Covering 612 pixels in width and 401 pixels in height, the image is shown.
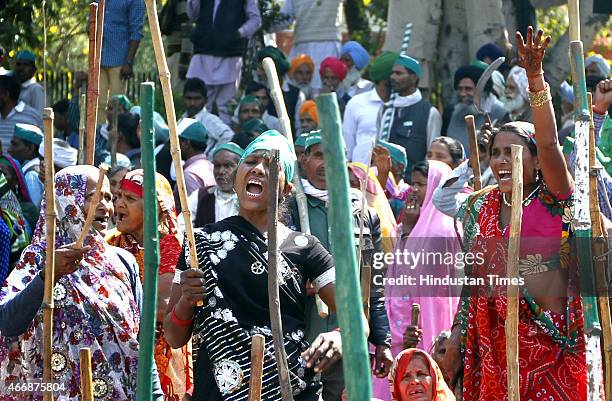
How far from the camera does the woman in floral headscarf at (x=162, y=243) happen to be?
6695mm

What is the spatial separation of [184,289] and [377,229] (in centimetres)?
231

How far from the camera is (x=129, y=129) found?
11.9 metres

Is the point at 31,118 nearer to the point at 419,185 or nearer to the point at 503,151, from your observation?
the point at 419,185

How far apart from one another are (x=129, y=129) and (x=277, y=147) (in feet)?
21.3

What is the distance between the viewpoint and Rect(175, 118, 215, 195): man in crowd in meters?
10.5

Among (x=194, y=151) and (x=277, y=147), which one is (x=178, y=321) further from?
(x=194, y=151)

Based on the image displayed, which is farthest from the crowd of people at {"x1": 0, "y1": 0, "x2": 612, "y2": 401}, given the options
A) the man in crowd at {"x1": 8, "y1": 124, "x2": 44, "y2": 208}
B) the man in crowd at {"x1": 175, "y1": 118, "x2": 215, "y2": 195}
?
the man in crowd at {"x1": 8, "y1": 124, "x2": 44, "y2": 208}

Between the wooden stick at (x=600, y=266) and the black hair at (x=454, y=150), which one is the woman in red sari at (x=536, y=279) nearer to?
the wooden stick at (x=600, y=266)

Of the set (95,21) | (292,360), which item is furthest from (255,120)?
(292,360)

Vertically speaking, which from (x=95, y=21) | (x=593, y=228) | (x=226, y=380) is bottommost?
(x=226, y=380)

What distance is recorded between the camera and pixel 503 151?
19.9 ft

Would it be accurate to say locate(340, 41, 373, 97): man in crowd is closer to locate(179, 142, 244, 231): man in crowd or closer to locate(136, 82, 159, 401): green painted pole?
locate(179, 142, 244, 231): man in crowd

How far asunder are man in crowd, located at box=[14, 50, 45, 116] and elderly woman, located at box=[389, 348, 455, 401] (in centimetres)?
717

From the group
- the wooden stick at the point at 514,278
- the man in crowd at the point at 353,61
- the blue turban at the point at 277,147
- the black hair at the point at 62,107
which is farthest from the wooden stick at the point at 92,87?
the man in crowd at the point at 353,61
